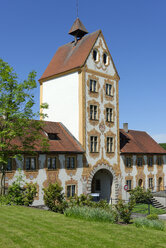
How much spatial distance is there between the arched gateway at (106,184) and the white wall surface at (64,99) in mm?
6924

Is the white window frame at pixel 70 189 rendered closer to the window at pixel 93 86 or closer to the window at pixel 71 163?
the window at pixel 71 163

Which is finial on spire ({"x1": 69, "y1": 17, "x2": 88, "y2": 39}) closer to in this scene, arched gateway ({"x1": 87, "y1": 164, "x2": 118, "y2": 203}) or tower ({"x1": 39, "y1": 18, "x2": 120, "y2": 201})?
tower ({"x1": 39, "y1": 18, "x2": 120, "y2": 201})

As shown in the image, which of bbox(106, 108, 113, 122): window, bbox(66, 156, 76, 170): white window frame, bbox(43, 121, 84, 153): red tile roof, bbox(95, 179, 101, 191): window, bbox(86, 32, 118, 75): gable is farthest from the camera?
bbox(95, 179, 101, 191): window

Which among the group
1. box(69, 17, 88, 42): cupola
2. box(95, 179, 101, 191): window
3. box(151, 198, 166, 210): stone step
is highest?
box(69, 17, 88, 42): cupola

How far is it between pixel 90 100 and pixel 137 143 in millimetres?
13196

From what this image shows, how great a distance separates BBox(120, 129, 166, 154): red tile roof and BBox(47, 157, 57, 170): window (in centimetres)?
1191

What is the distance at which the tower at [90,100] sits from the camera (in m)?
34.3

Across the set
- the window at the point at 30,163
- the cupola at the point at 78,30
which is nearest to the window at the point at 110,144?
the window at the point at 30,163

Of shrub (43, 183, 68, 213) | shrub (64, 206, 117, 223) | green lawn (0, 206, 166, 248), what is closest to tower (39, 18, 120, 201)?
shrub (43, 183, 68, 213)

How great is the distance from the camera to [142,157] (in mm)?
43125

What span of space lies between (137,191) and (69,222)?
2500 cm

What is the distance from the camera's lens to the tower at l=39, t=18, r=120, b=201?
34344 mm

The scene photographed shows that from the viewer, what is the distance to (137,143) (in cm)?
4406

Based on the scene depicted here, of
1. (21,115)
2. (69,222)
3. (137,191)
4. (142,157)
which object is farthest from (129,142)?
(69,222)
